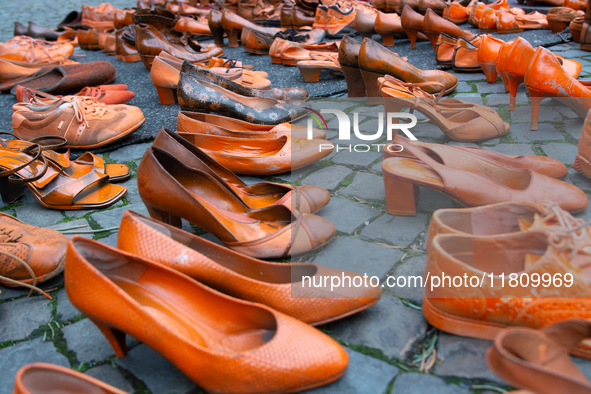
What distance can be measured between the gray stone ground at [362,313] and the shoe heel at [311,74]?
4.96 feet

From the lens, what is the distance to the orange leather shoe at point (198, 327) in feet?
2.91

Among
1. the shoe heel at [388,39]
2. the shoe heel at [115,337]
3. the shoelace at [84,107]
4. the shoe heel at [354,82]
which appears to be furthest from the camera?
the shoe heel at [388,39]

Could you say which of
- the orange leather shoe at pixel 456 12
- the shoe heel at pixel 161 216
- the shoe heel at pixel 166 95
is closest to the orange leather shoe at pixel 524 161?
the shoe heel at pixel 161 216

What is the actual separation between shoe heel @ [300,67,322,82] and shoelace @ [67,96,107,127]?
5.58 feet

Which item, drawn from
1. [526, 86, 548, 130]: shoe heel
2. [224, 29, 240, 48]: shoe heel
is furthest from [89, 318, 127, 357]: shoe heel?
[224, 29, 240, 48]: shoe heel

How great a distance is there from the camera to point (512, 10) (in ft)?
15.7

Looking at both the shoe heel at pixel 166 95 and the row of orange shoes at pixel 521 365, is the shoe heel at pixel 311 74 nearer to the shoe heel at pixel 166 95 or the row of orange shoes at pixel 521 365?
the shoe heel at pixel 166 95

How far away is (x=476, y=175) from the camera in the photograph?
1.43m

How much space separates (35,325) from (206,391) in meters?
0.61

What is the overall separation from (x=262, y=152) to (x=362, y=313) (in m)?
1.24

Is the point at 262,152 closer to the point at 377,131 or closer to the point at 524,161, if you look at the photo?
the point at 377,131

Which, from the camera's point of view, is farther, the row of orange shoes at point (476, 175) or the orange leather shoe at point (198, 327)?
the row of orange shoes at point (476, 175)

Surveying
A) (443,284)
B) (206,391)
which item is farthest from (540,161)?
(206,391)

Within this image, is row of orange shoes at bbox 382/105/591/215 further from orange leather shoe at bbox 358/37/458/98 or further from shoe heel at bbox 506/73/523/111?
orange leather shoe at bbox 358/37/458/98
